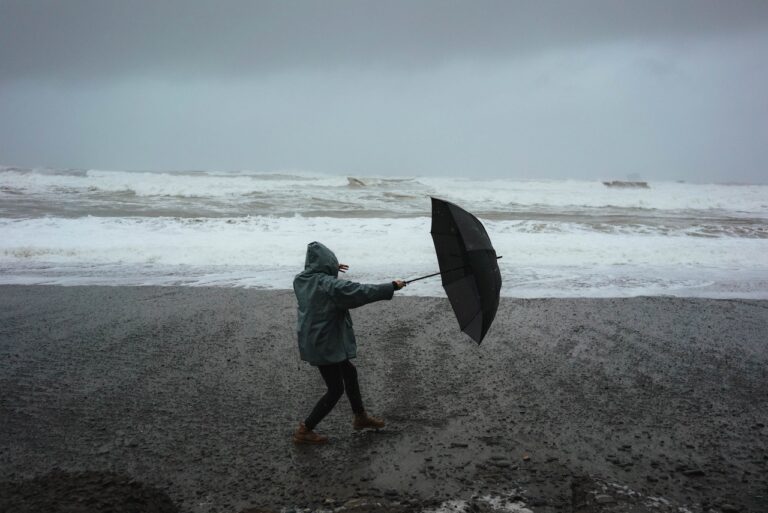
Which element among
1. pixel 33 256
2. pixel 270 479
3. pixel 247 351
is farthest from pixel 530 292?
pixel 33 256

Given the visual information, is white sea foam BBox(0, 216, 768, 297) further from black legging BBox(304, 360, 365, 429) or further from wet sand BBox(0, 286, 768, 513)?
black legging BBox(304, 360, 365, 429)

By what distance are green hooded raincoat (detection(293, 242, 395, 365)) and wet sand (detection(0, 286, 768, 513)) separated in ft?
2.55

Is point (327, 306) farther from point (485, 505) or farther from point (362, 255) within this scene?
point (362, 255)

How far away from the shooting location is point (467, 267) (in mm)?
3760

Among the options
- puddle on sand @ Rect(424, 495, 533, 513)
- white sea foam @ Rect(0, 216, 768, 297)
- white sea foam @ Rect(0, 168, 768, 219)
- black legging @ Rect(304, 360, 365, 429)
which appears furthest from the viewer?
white sea foam @ Rect(0, 168, 768, 219)

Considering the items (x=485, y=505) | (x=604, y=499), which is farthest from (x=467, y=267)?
(x=604, y=499)

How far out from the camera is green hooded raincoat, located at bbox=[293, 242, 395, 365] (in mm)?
3516

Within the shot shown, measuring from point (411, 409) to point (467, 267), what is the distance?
1.46 meters

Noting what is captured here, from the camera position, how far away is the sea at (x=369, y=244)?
948 centimetres

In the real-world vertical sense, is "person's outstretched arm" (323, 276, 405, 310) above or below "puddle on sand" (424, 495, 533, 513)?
above

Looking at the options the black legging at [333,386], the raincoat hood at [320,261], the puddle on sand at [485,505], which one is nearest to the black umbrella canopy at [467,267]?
the raincoat hood at [320,261]

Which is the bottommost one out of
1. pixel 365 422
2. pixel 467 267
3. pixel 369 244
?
pixel 365 422

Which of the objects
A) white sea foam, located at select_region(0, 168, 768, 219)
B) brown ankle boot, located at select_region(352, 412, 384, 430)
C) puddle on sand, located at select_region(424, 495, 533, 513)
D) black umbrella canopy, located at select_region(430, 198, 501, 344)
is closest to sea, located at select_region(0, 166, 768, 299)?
white sea foam, located at select_region(0, 168, 768, 219)

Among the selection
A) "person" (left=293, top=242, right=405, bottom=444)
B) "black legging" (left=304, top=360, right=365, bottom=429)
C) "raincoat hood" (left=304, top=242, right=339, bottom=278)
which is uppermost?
"raincoat hood" (left=304, top=242, right=339, bottom=278)
